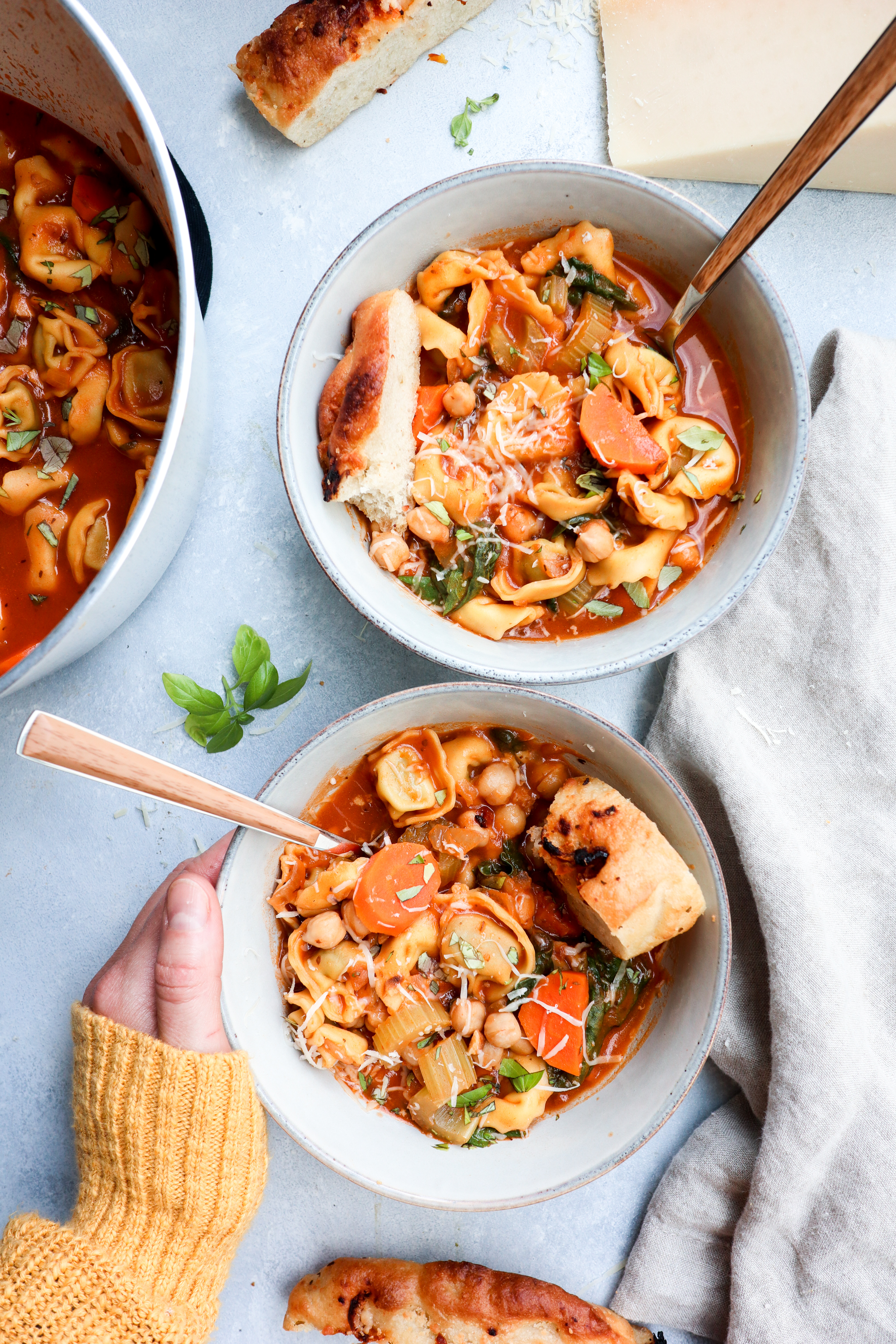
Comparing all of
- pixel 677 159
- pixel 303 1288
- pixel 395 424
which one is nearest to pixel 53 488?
pixel 395 424

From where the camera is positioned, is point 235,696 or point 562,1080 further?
point 235,696

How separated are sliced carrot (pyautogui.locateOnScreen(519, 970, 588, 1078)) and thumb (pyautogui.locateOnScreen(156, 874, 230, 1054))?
0.95 metres

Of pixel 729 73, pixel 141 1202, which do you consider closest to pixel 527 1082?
pixel 141 1202

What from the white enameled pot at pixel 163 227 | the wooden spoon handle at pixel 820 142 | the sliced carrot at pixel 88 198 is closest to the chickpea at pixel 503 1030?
the white enameled pot at pixel 163 227

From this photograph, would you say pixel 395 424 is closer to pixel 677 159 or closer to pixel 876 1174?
pixel 677 159

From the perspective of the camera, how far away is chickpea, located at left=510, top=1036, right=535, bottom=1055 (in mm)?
3008

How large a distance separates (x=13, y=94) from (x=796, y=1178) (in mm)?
4349

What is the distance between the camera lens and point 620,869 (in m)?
2.80

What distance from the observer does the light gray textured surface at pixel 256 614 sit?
133 inches

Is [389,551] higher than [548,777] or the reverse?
higher

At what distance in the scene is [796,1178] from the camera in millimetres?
3230

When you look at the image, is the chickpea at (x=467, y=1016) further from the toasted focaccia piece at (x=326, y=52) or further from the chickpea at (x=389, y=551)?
the toasted focaccia piece at (x=326, y=52)

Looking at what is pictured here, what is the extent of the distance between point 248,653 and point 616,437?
1.40 m

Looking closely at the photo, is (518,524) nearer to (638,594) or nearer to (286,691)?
(638,594)
